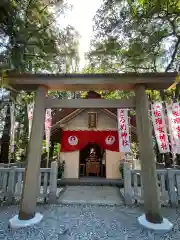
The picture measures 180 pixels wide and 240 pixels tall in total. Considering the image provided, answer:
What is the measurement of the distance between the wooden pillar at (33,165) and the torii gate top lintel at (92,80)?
0.42 m

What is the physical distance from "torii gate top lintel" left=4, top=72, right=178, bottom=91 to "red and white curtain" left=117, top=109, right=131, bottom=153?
333 cm

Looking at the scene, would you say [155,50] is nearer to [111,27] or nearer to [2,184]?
[111,27]

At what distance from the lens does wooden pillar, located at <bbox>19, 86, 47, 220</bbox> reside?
13.7 feet

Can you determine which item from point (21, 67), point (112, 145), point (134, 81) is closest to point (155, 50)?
point (112, 145)

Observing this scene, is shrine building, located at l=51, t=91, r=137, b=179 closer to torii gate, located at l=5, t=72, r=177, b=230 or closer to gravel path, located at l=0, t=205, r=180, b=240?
gravel path, located at l=0, t=205, r=180, b=240

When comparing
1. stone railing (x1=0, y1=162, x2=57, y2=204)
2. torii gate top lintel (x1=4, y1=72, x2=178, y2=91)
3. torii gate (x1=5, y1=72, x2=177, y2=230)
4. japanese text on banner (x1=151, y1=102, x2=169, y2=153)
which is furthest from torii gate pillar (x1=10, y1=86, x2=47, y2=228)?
japanese text on banner (x1=151, y1=102, x2=169, y2=153)

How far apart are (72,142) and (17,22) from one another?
6.76 m

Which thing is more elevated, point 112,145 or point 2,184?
point 112,145

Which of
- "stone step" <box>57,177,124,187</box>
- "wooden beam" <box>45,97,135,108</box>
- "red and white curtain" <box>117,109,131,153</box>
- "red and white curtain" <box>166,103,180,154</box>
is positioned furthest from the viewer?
"stone step" <box>57,177,124,187</box>

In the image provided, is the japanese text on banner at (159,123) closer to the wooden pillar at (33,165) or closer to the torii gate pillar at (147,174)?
the torii gate pillar at (147,174)

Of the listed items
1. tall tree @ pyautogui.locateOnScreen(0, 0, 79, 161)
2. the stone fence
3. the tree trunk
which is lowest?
the stone fence

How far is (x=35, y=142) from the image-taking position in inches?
177

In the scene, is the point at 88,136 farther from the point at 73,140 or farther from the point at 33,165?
the point at 33,165

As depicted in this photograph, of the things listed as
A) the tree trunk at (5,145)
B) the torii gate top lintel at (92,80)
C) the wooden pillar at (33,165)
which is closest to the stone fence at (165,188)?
the torii gate top lintel at (92,80)
